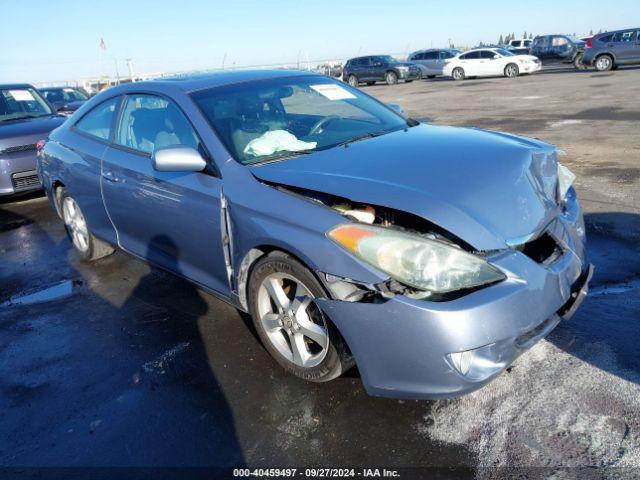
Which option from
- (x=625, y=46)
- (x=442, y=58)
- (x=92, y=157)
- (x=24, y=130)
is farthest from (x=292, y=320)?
(x=442, y=58)

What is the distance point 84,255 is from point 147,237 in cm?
173

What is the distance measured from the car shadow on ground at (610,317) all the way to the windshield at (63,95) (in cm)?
1579

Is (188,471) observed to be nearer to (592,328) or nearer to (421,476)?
(421,476)

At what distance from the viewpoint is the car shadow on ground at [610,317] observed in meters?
2.87

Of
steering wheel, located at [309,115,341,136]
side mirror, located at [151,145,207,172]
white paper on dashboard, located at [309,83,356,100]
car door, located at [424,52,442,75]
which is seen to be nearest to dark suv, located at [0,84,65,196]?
white paper on dashboard, located at [309,83,356,100]

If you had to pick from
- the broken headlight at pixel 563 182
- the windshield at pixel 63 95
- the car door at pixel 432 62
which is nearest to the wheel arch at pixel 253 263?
the broken headlight at pixel 563 182

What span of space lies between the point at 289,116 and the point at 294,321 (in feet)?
5.32

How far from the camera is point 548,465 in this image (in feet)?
7.22

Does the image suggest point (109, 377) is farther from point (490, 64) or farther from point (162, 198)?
point (490, 64)

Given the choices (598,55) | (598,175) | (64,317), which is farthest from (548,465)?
(598,55)

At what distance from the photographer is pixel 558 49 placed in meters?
28.2

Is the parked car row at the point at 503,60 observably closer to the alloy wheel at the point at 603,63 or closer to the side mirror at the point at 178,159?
the alloy wheel at the point at 603,63

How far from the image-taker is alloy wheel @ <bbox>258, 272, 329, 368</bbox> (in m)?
2.75

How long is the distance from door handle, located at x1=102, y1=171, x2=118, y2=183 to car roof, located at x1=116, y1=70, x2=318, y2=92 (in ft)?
2.29
